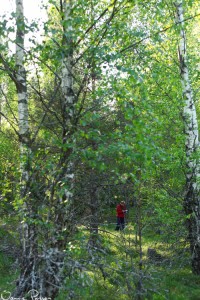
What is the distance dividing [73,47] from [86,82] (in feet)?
2.06

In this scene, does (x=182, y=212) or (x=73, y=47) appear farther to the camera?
(x=182, y=212)

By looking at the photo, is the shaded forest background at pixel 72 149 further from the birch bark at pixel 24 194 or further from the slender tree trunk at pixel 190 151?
the slender tree trunk at pixel 190 151

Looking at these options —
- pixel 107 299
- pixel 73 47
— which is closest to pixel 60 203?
pixel 73 47

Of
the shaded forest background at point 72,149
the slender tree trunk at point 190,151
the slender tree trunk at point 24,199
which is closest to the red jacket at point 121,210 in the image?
the slender tree trunk at point 190,151

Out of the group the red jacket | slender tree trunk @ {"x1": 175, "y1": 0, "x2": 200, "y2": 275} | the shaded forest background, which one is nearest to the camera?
the shaded forest background

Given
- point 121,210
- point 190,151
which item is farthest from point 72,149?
point 121,210

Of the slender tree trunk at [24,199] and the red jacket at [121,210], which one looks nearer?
the slender tree trunk at [24,199]

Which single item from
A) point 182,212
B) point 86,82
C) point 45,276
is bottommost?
point 45,276

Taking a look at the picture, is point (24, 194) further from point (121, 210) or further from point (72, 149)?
point (121, 210)

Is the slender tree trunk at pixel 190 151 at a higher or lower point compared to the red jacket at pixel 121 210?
higher

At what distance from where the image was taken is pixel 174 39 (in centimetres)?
908

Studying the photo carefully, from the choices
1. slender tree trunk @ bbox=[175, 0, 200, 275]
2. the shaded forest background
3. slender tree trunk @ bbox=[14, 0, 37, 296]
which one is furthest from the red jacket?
slender tree trunk @ bbox=[14, 0, 37, 296]

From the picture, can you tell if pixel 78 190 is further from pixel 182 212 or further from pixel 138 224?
pixel 182 212

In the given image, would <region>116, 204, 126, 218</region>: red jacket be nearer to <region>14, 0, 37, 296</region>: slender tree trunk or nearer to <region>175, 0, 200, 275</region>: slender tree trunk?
<region>175, 0, 200, 275</region>: slender tree trunk
